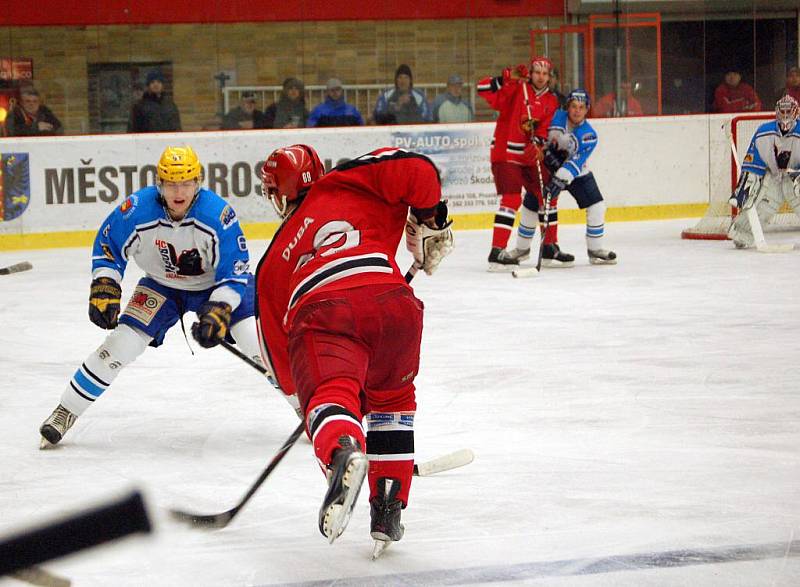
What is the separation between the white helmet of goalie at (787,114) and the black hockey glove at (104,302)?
5.90m

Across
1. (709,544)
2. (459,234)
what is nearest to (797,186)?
(459,234)

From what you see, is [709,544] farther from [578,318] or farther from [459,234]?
[459,234]

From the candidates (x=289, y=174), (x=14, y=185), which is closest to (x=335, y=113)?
(x=14, y=185)

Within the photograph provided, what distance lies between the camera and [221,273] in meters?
3.30

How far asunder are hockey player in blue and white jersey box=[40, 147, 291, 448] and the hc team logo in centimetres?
602

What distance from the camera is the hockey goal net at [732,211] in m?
8.84

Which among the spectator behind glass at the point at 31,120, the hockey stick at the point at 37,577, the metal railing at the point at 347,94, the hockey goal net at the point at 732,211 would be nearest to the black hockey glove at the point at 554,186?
the hockey goal net at the point at 732,211

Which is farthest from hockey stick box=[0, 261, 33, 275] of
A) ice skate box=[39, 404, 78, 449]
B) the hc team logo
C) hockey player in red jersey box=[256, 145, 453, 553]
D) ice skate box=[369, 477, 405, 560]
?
ice skate box=[369, 477, 405, 560]

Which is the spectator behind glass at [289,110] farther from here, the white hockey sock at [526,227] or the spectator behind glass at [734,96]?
the spectator behind glass at [734,96]

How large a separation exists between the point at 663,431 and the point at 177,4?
830 cm

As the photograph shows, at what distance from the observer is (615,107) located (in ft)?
34.6

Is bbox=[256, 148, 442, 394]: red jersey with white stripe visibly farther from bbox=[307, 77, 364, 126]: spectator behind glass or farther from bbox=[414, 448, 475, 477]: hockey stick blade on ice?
bbox=[307, 77, 364, 126]: spectator behind glass

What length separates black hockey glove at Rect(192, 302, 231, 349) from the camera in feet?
9.75

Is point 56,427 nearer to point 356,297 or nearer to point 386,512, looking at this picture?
point 386,512
